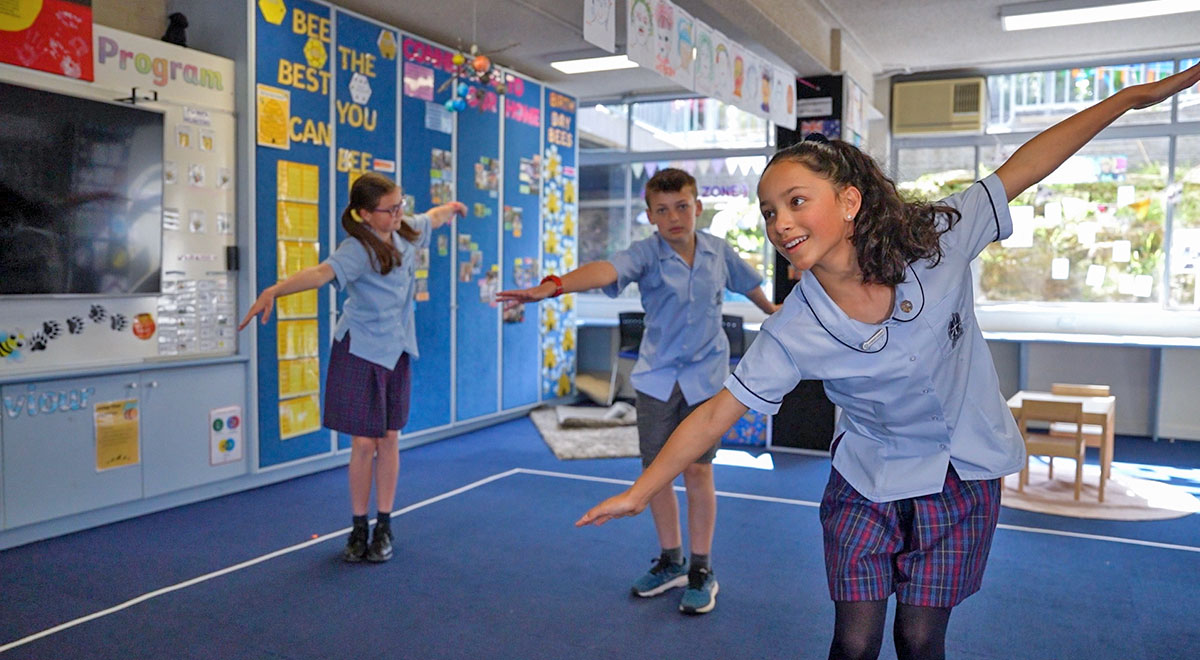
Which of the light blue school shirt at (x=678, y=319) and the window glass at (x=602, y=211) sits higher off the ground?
the window glass at (x=602, y=211)

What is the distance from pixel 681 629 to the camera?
3002 millimetres

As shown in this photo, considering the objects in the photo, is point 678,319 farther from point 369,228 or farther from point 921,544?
point 921,544

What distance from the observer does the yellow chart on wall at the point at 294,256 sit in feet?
16.6

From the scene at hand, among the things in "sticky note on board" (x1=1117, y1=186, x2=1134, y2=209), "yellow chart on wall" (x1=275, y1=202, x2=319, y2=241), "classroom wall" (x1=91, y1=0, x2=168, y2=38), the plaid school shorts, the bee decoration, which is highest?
"classroom wall" (x1=91, y1=0, x2=168, y2=38)

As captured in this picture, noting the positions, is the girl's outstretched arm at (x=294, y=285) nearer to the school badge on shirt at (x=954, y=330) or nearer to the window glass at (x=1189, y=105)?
the school badge on shirt at (x=954, y=330)

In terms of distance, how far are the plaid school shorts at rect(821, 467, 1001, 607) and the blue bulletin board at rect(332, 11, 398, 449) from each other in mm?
4217

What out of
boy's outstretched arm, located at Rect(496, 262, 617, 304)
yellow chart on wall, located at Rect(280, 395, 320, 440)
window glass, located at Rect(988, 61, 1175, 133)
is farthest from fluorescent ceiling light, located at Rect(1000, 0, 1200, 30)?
Answer: yellow chart on wall, located at Rect(280, 395, 320, 440)

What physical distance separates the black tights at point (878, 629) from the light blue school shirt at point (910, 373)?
218mm

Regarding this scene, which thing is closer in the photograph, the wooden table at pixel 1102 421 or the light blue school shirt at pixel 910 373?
the light blue school shirt at pixel 910 373

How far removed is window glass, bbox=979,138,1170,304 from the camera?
7.26 meters

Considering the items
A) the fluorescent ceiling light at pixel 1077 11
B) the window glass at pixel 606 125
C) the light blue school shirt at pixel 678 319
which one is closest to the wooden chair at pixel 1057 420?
the light blue school shirt at pixel 678 319

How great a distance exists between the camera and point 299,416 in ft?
17.1

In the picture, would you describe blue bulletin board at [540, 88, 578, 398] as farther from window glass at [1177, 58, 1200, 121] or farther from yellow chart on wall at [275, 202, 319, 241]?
window glass at [1177, 58, 1200, 121]

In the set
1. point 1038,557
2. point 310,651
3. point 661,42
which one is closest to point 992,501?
point 310,651
